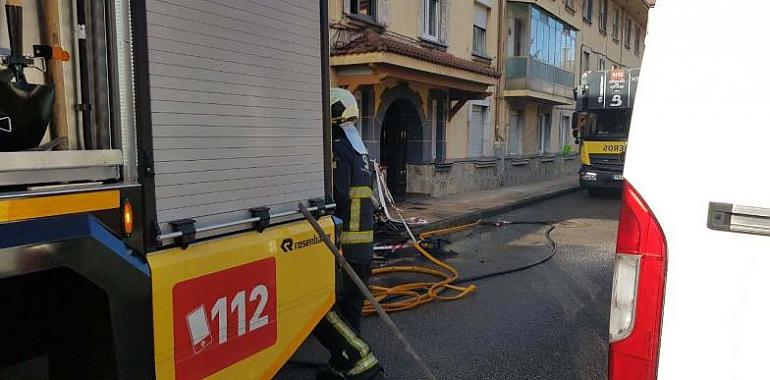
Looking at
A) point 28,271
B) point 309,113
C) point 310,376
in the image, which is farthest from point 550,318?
point 28,271

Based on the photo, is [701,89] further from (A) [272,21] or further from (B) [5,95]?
(B) [5,95]

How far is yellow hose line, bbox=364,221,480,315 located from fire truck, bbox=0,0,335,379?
2.63 meters

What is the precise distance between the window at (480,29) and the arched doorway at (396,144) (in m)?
3.74

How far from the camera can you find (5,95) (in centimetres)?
175

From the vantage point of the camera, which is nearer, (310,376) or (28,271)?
(28,271)

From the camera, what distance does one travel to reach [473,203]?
12.6 metres

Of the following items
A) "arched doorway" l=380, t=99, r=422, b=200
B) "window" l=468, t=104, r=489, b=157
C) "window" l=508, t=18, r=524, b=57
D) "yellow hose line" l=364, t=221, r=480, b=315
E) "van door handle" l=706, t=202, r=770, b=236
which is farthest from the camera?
"window" l=508, t=18, r=524, b=57

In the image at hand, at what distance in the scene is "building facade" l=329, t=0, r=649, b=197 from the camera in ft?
35.1

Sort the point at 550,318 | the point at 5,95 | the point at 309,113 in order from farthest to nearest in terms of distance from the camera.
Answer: the point at 550,318
the point at 309,113
the point at 5,95

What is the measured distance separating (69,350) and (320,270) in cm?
126

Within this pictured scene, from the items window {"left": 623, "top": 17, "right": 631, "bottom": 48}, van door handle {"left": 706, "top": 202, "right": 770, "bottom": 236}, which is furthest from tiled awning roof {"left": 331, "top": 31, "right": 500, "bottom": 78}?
window {"left": 623, "top": 17, "right": 631, "bottom": 48}

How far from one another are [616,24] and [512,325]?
1192 inches

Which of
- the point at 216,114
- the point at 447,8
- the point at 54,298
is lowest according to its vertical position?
the point at 54,298

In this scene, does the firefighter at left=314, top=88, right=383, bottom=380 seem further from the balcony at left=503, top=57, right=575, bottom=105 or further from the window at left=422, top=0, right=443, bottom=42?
the balcony at left=503, top=57, right=575, bottom=105
